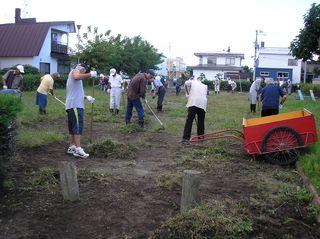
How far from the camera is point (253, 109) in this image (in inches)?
736

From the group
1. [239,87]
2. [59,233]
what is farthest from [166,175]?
[239,87]

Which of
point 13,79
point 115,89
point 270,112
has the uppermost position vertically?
point 13,79

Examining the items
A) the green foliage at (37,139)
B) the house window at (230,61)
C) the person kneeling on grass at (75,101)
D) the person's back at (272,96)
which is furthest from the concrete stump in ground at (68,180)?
the house window at (230,61)

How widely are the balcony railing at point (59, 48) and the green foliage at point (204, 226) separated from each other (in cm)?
4045

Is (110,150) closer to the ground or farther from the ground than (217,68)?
closer to the ground

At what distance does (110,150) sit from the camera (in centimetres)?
834

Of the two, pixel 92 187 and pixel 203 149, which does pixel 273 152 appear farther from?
pixel 92 187

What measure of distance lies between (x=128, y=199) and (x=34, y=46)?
3620cm

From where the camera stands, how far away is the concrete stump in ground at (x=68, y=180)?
5270 millimetres

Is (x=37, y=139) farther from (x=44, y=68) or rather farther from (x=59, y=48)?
(x=59, y=48)

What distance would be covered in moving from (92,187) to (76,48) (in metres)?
37.7

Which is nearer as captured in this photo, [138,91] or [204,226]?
[204,226]

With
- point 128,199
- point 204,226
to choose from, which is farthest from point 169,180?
point 204,226

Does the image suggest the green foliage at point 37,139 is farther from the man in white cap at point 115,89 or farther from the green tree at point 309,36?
the green tree at point 309,36
